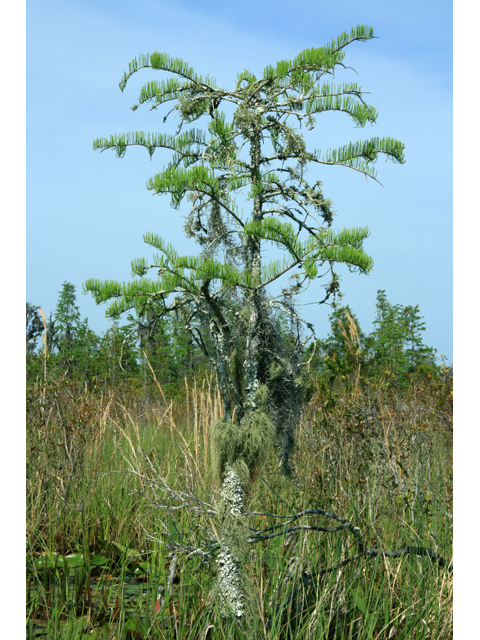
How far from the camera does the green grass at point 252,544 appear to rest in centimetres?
235

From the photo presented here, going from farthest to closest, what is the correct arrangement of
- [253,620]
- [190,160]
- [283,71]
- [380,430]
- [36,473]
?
[380,430] → [36,473] → [190,160] → [283,71] → [253,620]

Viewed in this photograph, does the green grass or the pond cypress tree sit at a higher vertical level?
the pond cypress tree

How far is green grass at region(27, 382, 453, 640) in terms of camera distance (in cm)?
235

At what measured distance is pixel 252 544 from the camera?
288cm

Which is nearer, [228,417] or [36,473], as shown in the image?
[228,417]

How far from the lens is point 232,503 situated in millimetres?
2258

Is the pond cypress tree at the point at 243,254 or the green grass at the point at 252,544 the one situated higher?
the pond cypress tree at the point at 243,254

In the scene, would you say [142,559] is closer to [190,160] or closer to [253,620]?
[253,620]

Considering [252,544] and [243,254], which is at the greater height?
[243,254]

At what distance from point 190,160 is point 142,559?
2648 millimetres
